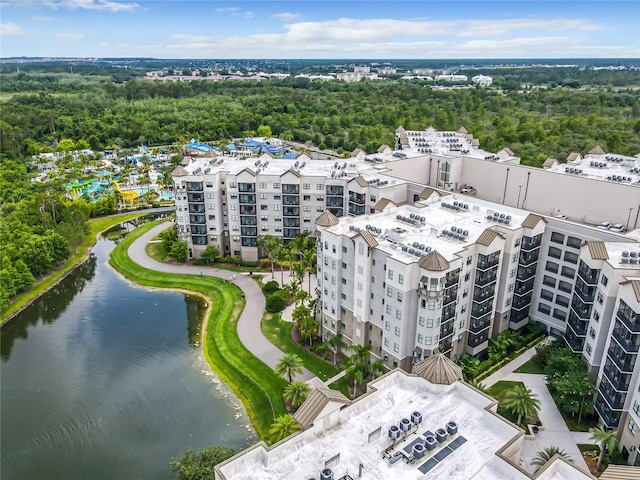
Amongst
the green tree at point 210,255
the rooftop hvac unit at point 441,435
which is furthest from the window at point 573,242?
the green tree at point 210,255

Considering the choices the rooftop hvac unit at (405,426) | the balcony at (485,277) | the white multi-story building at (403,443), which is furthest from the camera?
the balcony at (485,277)

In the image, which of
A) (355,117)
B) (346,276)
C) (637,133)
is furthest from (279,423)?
(355,117)

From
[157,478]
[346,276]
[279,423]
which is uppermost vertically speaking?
[346,276]

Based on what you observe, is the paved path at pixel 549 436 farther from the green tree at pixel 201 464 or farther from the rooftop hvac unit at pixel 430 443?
the green tree at pixel 201 464

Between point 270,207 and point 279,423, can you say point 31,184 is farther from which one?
point 279,423

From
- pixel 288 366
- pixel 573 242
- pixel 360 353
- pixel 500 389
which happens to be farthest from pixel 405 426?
pixel 573 242

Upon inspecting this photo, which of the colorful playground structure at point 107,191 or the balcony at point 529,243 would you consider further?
the colorful playground structure at point 107,191
